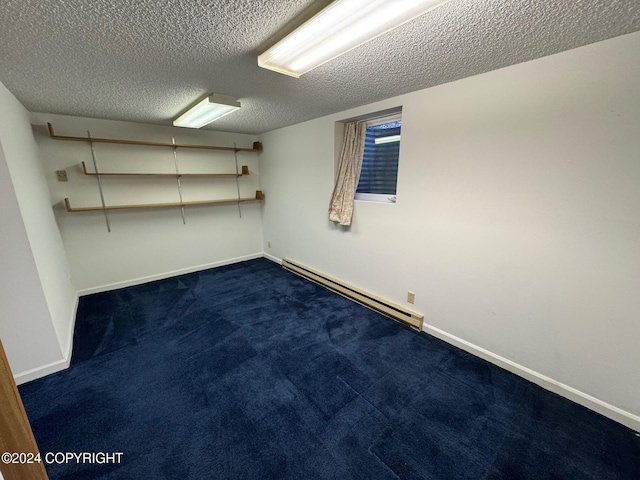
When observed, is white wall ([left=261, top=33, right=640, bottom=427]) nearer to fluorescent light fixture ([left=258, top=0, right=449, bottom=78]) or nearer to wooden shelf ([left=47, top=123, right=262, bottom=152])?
fluorescent light fixture ([left=258, top=0, right=449, bottom=78])

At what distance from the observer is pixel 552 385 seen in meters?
1.79

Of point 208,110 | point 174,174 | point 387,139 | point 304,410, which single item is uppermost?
point 208,110

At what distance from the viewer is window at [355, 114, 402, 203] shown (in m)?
2.69

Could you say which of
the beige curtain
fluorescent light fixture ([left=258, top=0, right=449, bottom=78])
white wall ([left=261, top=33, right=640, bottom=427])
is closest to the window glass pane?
the beige curtain

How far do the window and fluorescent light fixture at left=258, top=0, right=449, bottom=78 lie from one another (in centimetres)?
141

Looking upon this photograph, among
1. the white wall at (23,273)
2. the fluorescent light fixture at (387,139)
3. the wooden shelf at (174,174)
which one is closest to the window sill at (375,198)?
the fluorescent light fixture at (387,139)

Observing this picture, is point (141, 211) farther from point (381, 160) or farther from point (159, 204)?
point (381, 160)

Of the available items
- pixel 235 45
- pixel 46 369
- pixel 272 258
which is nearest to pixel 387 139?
pixel 235 45

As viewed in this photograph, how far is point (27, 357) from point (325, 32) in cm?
300

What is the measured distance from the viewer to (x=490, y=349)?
2084 mm

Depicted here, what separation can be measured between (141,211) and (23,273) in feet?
6.36

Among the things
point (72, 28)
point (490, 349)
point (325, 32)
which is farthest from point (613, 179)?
point (72, 28)

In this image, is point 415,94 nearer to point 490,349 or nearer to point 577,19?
point 577,19

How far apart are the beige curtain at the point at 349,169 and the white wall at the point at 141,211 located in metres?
2.09
